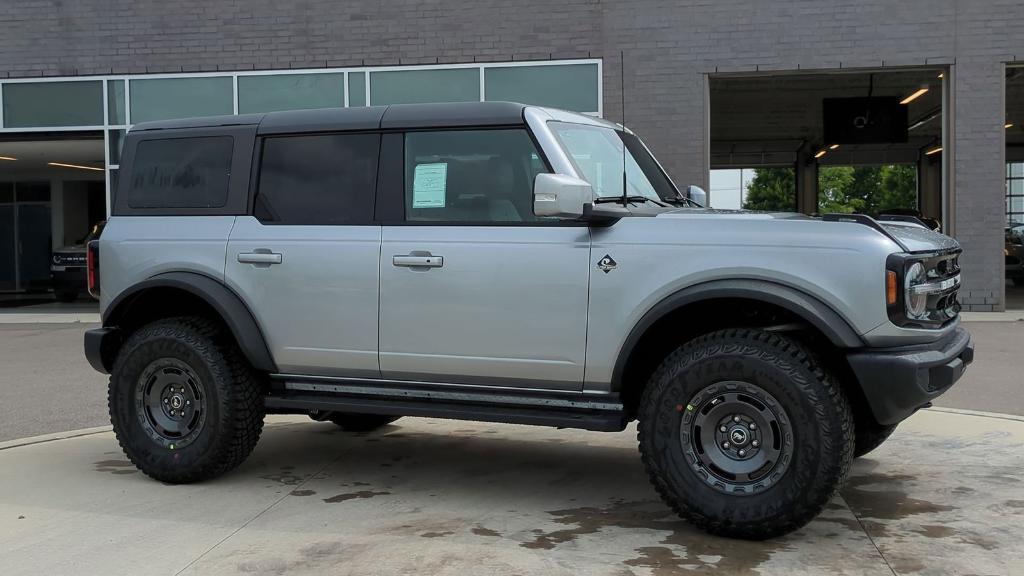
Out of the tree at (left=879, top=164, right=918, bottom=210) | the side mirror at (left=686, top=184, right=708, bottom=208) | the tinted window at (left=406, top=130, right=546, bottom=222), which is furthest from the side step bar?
the tree at (left=879, top=164, right=918, bottom=210)

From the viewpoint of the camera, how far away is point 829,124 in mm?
23016

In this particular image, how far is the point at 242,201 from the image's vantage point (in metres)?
5.82

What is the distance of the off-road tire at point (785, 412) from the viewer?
4.43m

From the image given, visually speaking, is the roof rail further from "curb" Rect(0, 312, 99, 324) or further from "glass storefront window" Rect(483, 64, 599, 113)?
"curb" Rect(0, 312, 99, 324)

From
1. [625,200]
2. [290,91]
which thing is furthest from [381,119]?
[290,91]

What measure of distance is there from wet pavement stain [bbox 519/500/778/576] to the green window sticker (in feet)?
5.48

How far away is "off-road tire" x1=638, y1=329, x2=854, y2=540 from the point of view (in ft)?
14.5

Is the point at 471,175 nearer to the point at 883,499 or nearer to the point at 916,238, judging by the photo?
the point at 916,238

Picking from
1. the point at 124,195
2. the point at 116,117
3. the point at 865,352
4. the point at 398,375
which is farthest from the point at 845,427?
the point at 116,117

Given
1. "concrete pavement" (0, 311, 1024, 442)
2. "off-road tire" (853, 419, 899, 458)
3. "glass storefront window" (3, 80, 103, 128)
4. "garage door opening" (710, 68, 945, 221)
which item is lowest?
"concrete pavement" (0, 311, 1024, 442)

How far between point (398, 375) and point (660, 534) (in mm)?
1560

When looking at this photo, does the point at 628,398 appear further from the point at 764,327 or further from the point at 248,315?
the point at 248,315

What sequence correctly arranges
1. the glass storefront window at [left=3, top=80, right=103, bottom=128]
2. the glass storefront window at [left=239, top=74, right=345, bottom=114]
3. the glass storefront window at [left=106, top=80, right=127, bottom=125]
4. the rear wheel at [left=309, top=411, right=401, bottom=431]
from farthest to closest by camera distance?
the glass storefront window at [left=3, top=80, right=103, bottom=128] < the glass storefront window at [left=106, top=80, right=127, bottom=125] < the glass storefront window at [left=239, top=74, right=345, bottom=114] < the rear wheel at [left=309, top=411, right=401, bottom=431]

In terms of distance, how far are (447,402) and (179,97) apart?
1365 cm
